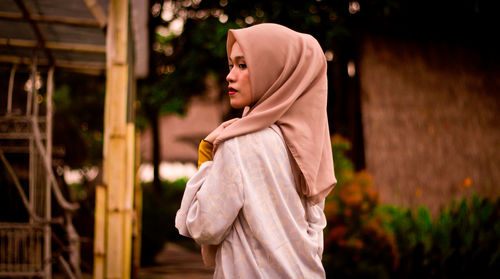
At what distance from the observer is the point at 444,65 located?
5902mm

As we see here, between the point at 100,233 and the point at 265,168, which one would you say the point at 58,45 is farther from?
the point at 265,168

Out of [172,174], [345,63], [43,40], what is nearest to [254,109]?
[43,40]

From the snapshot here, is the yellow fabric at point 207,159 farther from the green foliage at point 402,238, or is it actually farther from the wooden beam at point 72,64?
the wooden beam at point 72,64

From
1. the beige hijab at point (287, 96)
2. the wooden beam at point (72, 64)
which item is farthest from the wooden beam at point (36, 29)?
the beige hijab at point (287, 96)

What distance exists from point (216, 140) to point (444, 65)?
4.84m

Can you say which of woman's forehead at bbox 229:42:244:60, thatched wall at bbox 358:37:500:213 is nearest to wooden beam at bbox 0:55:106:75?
thatched wall at bbox 358:37:500:213

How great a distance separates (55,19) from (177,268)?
502cm

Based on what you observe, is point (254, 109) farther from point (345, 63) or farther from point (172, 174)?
point (172, 174)

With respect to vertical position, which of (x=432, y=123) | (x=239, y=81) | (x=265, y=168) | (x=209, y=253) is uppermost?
(x=239, y=81)

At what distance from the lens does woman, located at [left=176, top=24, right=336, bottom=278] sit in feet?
5.88

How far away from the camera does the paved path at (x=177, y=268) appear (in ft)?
24.6

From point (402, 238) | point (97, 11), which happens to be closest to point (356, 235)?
point (402, 238)

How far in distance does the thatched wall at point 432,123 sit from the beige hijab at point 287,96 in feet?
13.4

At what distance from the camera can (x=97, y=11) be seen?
167 inches
